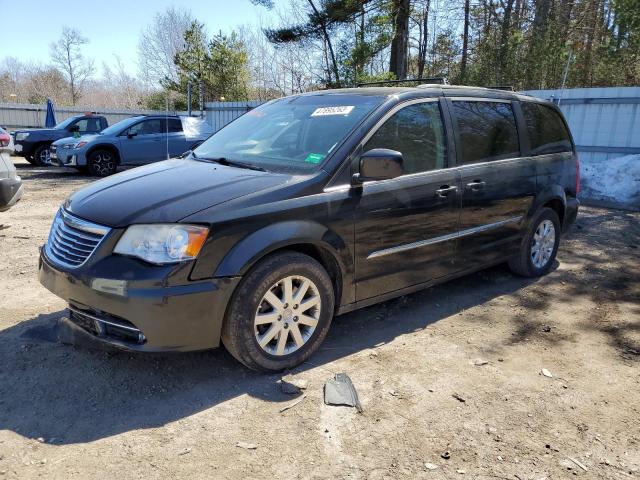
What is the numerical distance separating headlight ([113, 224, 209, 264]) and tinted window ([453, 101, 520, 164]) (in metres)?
2.45

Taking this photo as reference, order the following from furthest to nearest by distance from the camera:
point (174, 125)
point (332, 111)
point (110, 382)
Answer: point (174, 125) → point (332, 111) → point (110, 382)

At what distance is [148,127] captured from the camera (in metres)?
13.5

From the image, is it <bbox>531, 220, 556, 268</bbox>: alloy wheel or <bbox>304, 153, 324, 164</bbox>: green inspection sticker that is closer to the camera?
<bbox>304, 153, 324, 164</bbox>: green inspection sticker

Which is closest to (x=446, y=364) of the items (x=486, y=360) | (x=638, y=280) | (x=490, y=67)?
(x=486, y=360)

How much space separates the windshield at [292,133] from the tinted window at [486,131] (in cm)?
92

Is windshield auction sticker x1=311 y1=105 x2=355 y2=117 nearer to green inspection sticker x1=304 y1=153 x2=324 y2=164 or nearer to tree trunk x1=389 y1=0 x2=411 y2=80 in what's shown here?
green inspection sticker x1=304 y1=153 x2=324 y2=164

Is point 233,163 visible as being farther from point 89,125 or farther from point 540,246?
point 89,125

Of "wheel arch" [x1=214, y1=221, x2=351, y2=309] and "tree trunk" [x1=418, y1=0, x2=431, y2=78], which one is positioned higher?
"tree trunk" [x1=418, y1=0, x2=431, y2=78]

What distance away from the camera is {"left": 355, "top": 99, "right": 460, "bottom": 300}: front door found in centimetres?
360

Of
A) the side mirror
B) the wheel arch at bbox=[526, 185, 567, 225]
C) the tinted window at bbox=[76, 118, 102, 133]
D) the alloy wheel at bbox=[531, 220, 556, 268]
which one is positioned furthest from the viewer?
the tinted window at bbox=[76, 118, 102, 133]

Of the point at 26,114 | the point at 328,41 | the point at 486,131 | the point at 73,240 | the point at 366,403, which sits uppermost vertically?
the point at 328,41

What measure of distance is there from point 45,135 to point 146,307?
14621 millimetres

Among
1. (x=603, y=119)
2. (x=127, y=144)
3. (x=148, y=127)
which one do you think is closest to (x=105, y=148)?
(x=127, y=144)

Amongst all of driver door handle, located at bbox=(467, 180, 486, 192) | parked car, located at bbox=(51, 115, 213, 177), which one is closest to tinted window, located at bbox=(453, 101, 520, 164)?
driver door handle, located at bbox=(467, 180, 486, 192)
